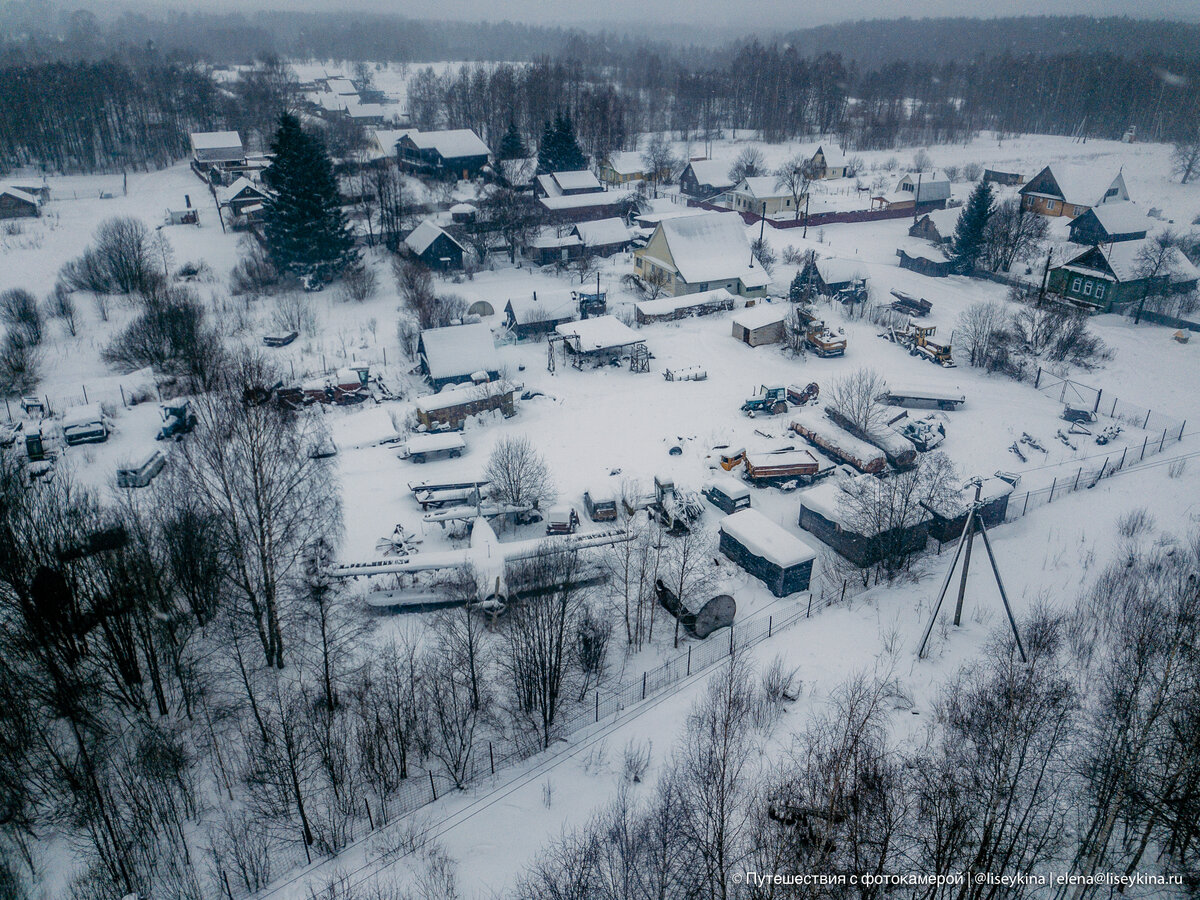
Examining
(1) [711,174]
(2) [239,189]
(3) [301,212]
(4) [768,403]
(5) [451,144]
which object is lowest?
(4) [768,403]

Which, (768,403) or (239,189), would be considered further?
(239,189)

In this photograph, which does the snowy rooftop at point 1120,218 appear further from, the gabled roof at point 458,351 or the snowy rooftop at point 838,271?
the gabled roof at point 458,351

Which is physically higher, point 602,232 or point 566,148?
point 566,148

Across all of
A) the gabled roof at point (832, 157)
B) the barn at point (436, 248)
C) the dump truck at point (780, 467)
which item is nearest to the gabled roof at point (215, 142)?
the barn at point (436, 248)

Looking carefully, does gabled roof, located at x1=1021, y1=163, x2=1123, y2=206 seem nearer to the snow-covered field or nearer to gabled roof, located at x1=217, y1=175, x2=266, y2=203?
the snow-covered field

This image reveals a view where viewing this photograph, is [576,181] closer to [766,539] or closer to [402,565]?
[766,539]

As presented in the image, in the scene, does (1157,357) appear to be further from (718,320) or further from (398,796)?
(398,796)

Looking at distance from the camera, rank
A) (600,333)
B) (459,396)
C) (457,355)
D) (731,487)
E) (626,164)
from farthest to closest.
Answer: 1. (626,164)
2. (600,333)
3. (457,355)
4. (459,396)
5. (731,487)

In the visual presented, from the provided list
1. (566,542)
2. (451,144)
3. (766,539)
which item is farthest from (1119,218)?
(451,144)

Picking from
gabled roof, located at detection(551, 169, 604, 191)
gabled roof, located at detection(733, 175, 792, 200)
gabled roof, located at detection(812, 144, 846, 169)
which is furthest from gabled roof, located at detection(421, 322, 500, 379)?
gabled roof, located at detection(812, 144, 846, 169)
